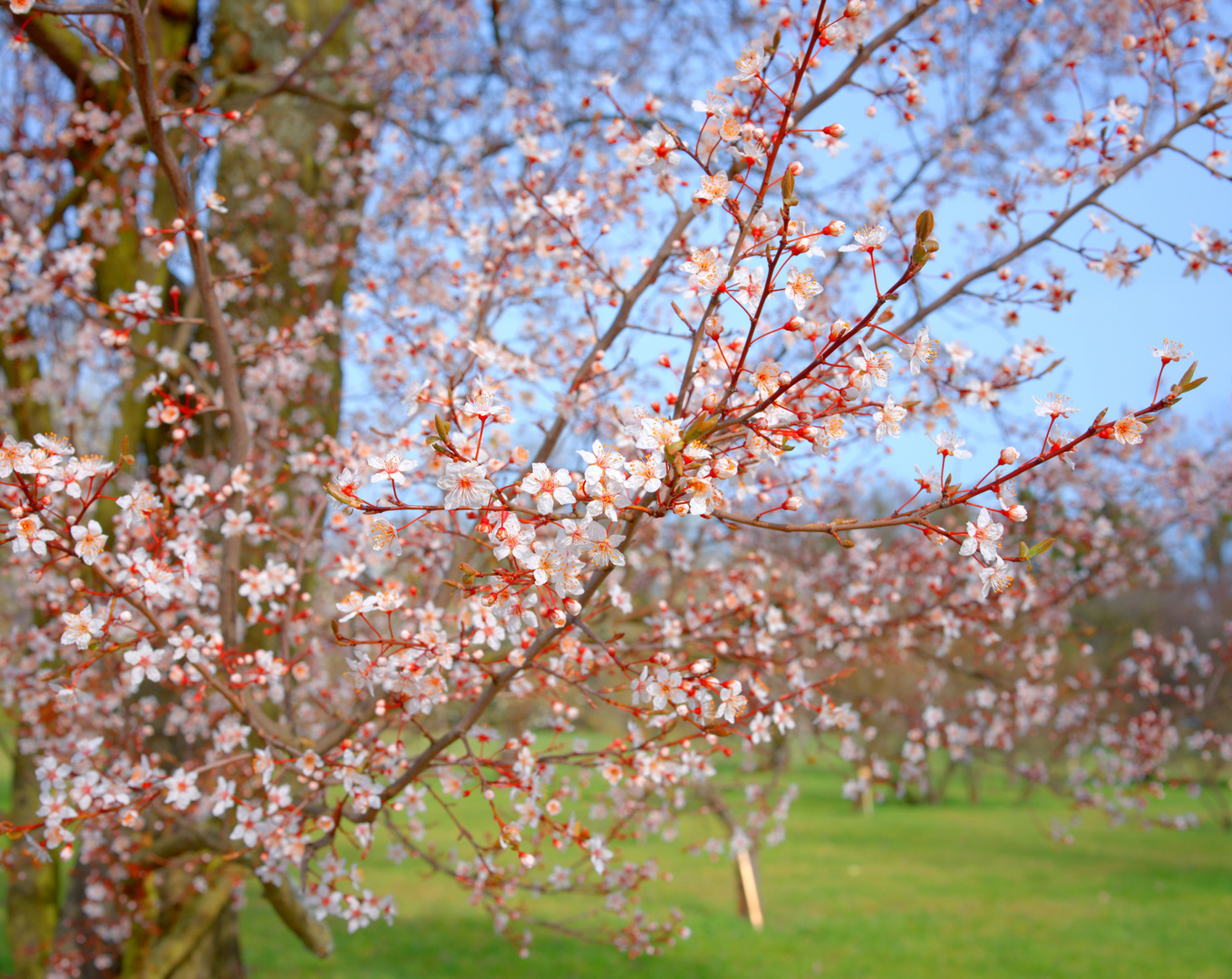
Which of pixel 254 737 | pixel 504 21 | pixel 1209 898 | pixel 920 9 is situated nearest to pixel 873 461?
pixel 920 9

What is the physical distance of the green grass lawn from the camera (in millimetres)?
7215

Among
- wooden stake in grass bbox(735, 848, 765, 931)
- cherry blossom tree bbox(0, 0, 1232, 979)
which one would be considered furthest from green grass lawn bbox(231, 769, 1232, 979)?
cherry blossom tree bbox(0, 0, 1232, 979)

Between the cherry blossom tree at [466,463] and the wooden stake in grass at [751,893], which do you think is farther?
the wooden stake in grass at [751,893]

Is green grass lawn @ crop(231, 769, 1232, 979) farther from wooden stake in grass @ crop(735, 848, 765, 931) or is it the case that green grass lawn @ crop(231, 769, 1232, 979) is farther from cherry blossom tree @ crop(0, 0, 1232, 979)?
cherry blossom tree @ crop(0, 0, 1232, 979)

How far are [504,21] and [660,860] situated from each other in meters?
11.0

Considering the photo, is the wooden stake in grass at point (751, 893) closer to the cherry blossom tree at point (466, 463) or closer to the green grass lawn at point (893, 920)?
the green grass lawn at point (893, 920)

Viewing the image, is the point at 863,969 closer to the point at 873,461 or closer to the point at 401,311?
the point at 873,461

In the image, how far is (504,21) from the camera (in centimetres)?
677

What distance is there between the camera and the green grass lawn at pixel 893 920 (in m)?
7.21

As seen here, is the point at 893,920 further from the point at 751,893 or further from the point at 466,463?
the point at 466,463

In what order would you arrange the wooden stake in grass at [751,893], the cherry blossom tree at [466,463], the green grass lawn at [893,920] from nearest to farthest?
the cherry blossom tree at [466,463]
the green grass lawn at [893,920]
the wooden stake in grass at [751,893]

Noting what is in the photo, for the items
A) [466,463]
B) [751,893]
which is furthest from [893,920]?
[466,463]

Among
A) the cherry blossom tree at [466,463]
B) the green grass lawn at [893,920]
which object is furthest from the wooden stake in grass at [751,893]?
the cherry blossom tree at [466,463]

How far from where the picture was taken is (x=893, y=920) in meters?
8.70
